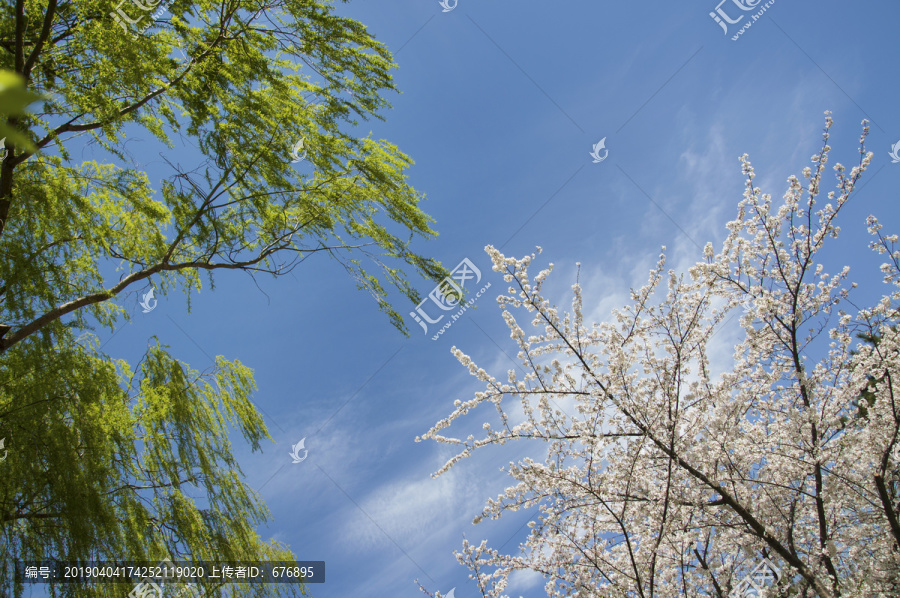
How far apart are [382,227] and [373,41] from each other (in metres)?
1.84

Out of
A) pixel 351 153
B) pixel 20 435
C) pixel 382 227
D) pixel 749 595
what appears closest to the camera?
pixel 20 435

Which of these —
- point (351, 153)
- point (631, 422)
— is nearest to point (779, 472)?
point (631, 422)

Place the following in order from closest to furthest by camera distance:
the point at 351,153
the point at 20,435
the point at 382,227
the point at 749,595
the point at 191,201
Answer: the point at 20,435 < the point at 749,595 < the point at 191,201 < the point at 351,153 < the point at 382,227

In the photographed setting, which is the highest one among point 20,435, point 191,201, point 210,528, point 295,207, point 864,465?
point 295,207

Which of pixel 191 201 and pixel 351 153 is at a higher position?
pixel 351 153

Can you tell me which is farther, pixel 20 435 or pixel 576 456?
pixel 576 456

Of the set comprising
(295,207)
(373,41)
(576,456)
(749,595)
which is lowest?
(749,595)

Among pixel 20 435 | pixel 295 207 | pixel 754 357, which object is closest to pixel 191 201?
pixel 295 207

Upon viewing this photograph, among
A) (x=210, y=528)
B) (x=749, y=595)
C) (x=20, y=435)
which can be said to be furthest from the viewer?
(x=210, y=528)

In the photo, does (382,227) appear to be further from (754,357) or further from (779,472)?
(779,472)

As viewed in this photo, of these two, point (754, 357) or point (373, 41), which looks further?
point (373, 41)

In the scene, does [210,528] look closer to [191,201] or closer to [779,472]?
[191,201]

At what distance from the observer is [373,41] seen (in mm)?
5160

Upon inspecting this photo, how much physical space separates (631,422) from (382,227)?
10.0 ft
